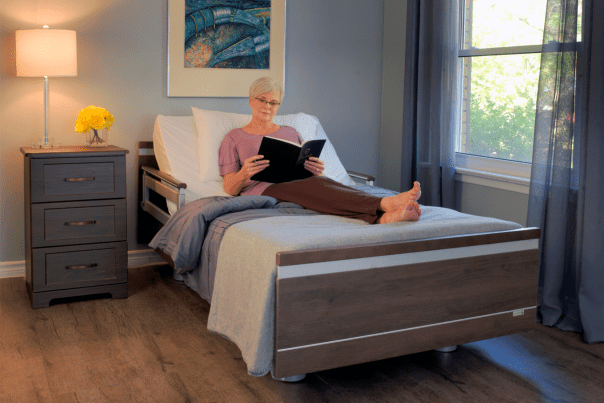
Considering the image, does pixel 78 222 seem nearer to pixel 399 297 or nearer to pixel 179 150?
pixel 179 150

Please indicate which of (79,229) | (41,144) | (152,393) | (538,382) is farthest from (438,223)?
(41,144)

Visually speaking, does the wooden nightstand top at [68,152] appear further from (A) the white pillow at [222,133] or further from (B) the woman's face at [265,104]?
(B) the woman's face at [265,104]

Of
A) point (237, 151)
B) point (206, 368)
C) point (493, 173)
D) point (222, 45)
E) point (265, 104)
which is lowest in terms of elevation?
point (206, 368)

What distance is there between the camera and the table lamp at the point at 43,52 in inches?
117

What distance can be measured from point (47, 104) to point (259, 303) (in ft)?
6.55

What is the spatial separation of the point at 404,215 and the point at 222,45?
194cm

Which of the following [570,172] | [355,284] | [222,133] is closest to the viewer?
[355,284]

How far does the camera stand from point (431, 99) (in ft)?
11.9

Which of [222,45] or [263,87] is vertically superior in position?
[222,45]

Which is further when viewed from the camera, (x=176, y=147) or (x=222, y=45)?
(x=222, y=45)

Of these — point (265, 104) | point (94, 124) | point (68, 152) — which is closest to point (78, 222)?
point (68, 152)

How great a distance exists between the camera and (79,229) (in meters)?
2.98

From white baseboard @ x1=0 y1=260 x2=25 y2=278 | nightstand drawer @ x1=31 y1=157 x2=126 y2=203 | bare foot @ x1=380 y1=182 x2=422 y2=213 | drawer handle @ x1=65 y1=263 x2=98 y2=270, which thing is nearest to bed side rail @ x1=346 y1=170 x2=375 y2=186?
bare foot @ x1=380 y1=182 x2=422 y2=213

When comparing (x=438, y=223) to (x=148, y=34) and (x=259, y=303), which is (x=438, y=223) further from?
(x=148, y=34)
